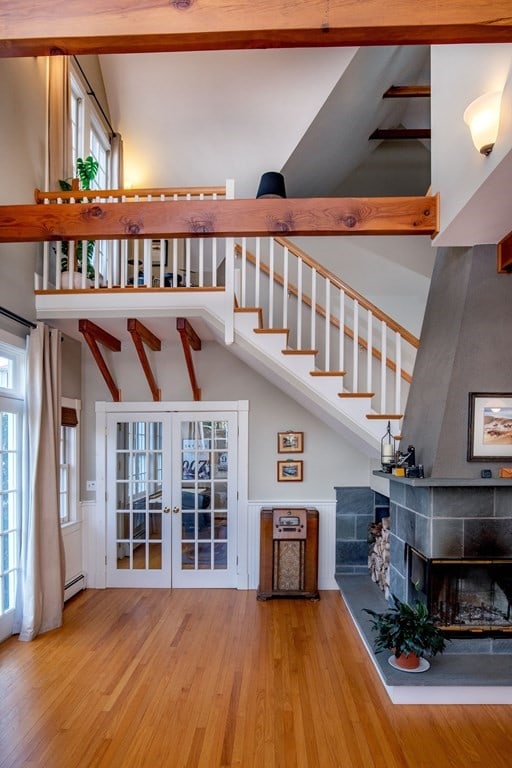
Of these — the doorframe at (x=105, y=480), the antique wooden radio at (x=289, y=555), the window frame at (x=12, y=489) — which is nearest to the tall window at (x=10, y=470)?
the window frame at (x=12, y=489)

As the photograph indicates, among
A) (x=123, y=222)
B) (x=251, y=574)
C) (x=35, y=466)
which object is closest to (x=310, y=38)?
(x=123, y=222)

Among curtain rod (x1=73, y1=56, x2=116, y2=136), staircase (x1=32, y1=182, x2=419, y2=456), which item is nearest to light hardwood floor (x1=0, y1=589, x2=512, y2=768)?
staircase (x1=32, y1=182, x2=419, y2=456)

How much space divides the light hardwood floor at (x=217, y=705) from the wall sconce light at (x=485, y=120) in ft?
9.83

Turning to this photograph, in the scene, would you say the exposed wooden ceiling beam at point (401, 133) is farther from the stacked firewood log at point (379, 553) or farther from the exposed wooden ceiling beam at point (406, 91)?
the stacked firewood log at point (379, 553)

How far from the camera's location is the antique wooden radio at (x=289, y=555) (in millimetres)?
4996

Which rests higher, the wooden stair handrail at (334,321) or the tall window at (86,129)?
the tall window at (86,129)

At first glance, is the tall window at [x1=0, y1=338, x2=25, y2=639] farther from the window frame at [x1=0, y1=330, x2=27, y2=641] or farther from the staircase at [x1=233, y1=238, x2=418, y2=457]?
the staircase at [x1=233, y1=238, x2=418, y2=457]

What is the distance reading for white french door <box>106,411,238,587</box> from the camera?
17.6ft

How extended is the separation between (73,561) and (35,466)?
4.99 feet

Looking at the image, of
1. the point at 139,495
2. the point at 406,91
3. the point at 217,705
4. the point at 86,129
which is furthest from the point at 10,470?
the point at 406,91

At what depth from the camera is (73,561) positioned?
514cm

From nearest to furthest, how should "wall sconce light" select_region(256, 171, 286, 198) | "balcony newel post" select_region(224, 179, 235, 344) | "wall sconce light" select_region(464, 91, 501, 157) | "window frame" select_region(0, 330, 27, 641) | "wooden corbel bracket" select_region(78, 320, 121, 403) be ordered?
"wall sconce light" select_region(464, 91, 501, 157) < "window frame" select_region(0, 330, 27, 641) < "balcony newel post" select_region(224, 179, 235, 344) < "wooden corbel bracket" select_region(78, 320, 121, 403) < "wall sconce light" select_region(256, 171, 286, 198)

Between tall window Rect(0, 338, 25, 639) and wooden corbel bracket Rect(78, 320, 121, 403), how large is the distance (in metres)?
→ 0.61

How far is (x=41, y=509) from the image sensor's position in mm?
4176
